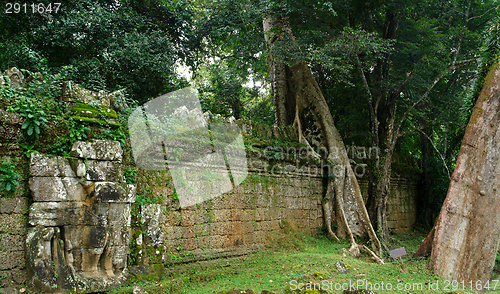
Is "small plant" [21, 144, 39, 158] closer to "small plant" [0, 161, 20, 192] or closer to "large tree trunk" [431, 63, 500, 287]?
"small plant" [0, 161, 20, 192]

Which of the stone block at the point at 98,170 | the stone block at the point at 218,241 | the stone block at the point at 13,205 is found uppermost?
the stone block at the point at 98,170

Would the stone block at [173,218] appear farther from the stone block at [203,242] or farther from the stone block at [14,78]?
the stone block at [14,78]

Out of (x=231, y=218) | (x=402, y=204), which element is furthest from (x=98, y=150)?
(x=402, y=204)

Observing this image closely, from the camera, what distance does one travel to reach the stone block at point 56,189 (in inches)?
152

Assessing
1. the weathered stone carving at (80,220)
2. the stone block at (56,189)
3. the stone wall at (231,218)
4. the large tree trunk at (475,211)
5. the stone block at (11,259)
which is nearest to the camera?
the stone block at (11,259)

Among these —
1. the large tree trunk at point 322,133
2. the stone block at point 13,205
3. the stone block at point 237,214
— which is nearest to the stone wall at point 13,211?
the stone block at point 13,205

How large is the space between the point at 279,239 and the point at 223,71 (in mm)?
5659

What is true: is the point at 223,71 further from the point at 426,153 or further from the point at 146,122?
the point at 426,153

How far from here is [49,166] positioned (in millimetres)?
3979

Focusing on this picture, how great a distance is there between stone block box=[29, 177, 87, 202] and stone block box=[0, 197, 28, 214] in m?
0.16

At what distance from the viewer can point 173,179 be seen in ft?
17.6

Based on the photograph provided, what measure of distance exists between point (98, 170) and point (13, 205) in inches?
38.5

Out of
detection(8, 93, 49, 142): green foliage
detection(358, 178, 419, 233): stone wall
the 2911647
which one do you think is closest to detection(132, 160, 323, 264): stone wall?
detection(8, 93, 49, 142): green foliage

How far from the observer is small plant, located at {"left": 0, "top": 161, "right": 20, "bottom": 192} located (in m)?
3.71
